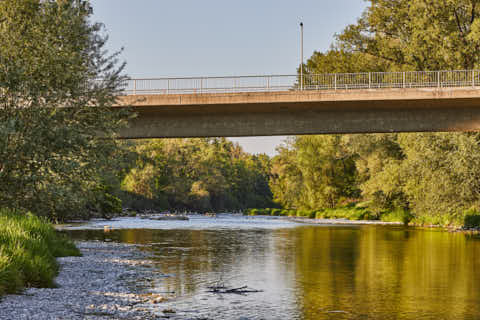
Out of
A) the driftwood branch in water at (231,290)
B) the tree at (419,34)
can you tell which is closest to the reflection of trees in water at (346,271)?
the driftwood branch in water at (231,290)

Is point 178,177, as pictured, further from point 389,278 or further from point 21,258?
point 21,258

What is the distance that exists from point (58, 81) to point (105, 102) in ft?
9.99

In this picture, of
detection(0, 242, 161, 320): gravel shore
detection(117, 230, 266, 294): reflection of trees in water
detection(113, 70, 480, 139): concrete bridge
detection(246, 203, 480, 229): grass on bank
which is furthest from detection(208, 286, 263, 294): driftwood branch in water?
detection(246, 203, 480, 229): grass on bank

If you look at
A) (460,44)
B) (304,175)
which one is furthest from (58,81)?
(304,175)

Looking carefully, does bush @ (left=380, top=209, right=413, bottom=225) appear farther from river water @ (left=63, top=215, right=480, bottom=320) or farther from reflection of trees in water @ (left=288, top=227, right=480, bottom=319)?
river water @ (left=63, top=215, right=480, bottom=320)

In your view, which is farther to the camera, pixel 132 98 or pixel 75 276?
pixel 132 98

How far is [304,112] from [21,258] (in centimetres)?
2244

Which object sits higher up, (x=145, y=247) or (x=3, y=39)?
(x=3, y=39)

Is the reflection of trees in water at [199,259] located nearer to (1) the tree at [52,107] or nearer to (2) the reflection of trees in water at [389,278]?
(2) the reflection of trees in water at [389,278]

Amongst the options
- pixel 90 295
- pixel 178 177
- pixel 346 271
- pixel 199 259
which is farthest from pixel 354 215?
pixel 90 295

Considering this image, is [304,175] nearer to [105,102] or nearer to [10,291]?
[105,102]

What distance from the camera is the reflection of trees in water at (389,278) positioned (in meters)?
15.7

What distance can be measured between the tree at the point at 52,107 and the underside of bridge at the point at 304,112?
1229 centimetres

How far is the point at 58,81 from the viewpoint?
18359mm
